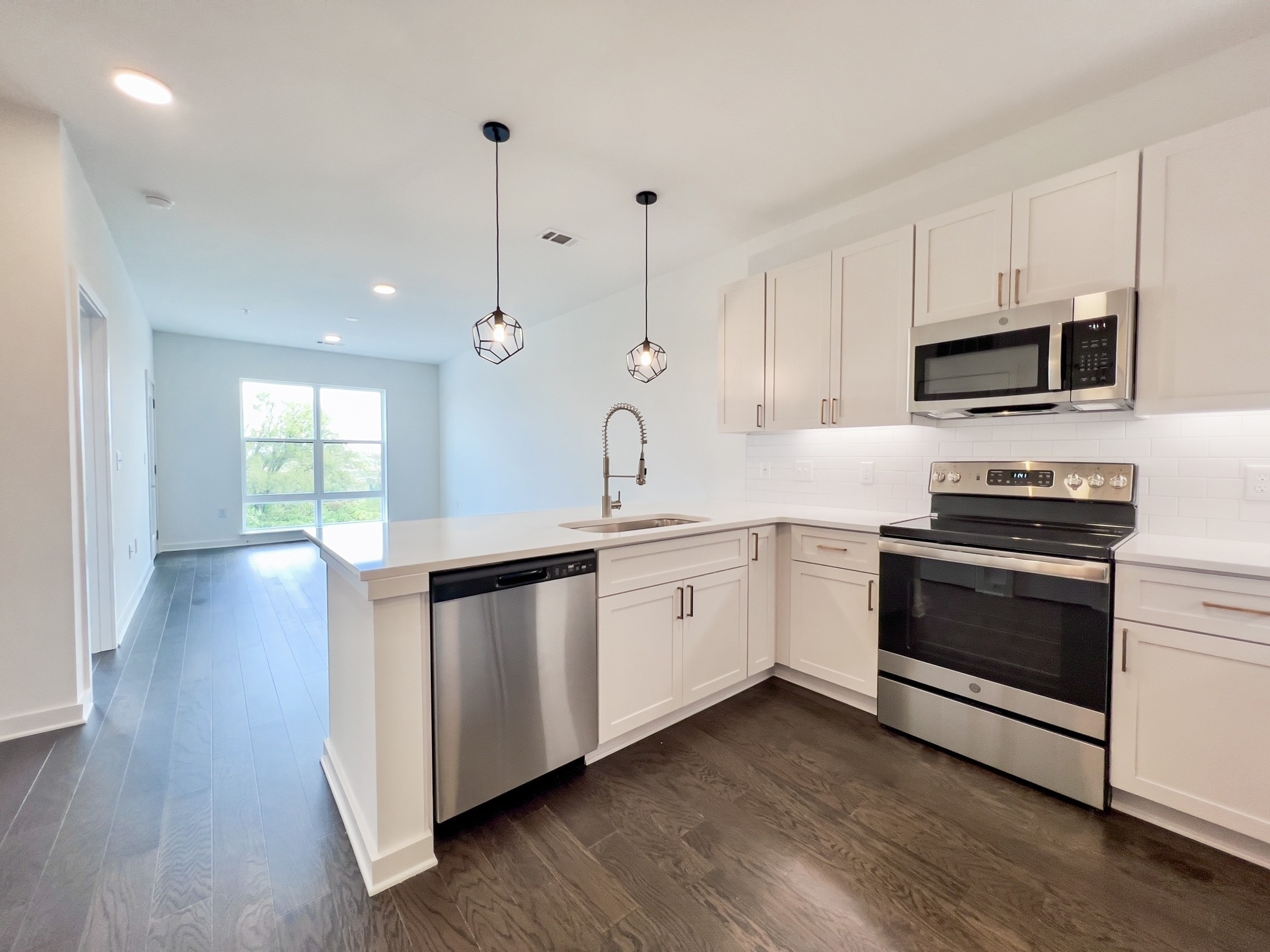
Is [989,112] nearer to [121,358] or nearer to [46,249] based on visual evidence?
[46,249]

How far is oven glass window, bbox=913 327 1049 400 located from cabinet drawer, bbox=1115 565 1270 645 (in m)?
0.74

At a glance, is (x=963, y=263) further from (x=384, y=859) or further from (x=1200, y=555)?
(x=384, y=859)

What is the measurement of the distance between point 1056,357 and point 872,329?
768 mm

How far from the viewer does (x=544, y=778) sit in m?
2.00

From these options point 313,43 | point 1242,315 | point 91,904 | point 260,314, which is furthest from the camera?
point 260,314

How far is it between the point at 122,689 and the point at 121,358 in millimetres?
2566

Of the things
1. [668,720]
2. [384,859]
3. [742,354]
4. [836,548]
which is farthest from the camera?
[742,354]

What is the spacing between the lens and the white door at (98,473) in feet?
10.5

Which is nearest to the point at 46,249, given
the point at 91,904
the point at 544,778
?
the point at 91,904

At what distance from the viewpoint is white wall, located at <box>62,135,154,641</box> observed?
267 centimetres

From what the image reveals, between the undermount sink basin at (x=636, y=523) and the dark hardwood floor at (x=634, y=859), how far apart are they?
942 millimetres

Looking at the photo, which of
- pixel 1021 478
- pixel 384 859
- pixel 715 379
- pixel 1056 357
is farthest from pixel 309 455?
pixel 1056 357

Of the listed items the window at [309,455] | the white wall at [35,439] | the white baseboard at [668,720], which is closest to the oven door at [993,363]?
the white baseboard at [668,720]

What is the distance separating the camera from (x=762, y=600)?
2.70 metres
